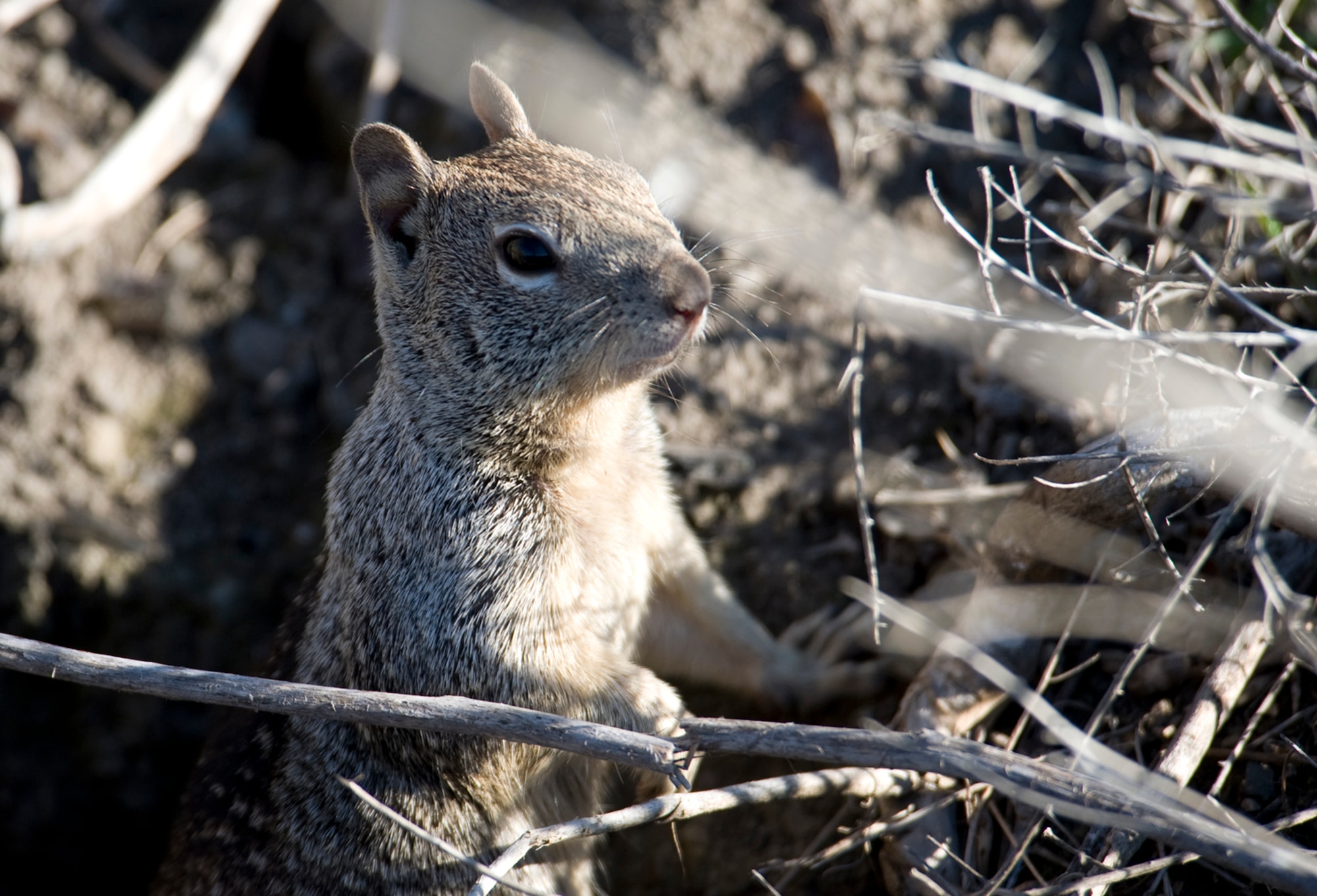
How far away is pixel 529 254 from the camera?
116 inches

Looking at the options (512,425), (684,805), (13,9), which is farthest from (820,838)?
(13,9)

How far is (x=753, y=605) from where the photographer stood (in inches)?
166

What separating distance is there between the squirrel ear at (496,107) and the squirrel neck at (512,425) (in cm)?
100

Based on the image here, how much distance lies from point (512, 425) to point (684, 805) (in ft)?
4.07

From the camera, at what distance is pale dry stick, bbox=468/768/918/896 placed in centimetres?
224

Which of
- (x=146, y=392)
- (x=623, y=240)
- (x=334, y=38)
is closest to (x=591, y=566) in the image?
(x=623, y=240)

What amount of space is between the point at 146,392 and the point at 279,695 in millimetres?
2856

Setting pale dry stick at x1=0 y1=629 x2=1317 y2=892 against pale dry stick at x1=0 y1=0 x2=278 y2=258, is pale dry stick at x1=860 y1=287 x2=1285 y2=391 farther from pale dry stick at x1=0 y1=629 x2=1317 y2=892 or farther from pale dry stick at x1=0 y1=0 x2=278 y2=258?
pale dry stick at x1=0 y1=0 x2=278 y2=258

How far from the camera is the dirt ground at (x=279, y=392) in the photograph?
4133mm

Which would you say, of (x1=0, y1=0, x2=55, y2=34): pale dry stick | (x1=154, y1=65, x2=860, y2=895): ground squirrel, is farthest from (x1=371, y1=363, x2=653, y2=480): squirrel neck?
(x1=0, y1=0, x2=55, y2=34): pale dry stick

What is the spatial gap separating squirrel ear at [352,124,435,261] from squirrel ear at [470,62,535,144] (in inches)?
20.8

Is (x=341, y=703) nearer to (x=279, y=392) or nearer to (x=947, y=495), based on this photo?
(x=947, y=495)

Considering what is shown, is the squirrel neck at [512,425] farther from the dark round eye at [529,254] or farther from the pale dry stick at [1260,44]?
the pale dry stick at [1260,44]

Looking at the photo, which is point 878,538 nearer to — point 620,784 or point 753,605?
point 753,605
